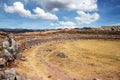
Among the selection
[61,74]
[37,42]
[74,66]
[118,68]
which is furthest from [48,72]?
[37,42]

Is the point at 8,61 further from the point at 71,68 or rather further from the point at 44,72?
the point at 71,68

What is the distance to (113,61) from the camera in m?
42.5

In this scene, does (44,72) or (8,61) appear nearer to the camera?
(44,72)

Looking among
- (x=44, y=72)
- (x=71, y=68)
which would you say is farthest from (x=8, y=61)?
(x=71, y=68)

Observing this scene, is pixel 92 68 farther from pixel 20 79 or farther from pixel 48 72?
pixel 20 79

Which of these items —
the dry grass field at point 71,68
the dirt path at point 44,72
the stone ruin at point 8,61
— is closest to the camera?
the stone ruin at point 8,61

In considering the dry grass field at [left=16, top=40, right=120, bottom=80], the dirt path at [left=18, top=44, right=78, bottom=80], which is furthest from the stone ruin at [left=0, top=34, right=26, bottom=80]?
the dirt path at [left=18, top=44, right=78, bottom=80]

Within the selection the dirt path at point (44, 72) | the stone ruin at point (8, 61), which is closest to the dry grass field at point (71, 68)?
the dirt path at point (44, 72)

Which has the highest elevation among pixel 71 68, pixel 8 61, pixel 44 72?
pixel 8 61

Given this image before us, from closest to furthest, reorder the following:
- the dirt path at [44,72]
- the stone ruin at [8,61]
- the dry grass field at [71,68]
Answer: the stone ruin at [8,61]
the dirt path at [44,72]
the dry grass field at [71,68]

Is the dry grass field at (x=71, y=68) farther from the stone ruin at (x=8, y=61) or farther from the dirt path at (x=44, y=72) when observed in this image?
the stone ruin at (x=8, y=61)

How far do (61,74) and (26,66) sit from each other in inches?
268

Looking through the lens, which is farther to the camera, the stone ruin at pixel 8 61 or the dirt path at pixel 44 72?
the dirt path at pixel 44 72

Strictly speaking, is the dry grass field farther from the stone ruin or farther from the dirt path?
the stone ruin
